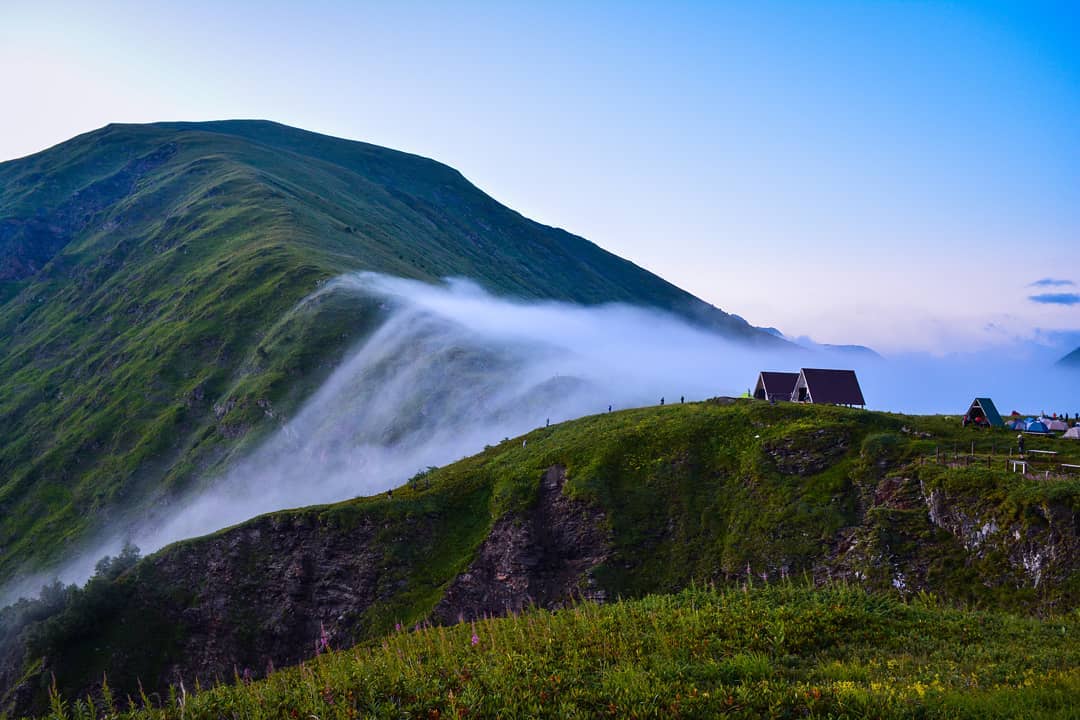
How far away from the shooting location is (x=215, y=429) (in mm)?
142375

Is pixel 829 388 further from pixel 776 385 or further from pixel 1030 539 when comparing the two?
pixel 1030 539

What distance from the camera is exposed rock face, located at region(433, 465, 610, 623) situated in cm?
5466

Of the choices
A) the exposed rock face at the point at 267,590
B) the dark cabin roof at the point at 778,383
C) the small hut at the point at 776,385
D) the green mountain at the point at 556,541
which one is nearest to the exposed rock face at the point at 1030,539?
the green mountain at the point at 556,541

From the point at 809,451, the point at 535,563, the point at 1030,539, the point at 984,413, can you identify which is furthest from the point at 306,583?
the point at 984,413

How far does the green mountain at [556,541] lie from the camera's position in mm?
47406

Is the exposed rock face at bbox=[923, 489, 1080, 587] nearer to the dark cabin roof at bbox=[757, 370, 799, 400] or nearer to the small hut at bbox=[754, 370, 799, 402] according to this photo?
the small hut at bbox=[754, 370, 799, 402]

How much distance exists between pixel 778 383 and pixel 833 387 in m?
9.97

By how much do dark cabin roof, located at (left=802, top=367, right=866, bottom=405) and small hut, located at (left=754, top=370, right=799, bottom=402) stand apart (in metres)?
6.73

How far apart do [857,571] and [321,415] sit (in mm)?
115665

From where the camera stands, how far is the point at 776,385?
9312 cm

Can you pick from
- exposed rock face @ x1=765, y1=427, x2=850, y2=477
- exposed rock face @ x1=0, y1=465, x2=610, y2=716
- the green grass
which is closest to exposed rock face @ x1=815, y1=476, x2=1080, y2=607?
exposed rock face @ x1=765, y1=427, x2=850, y2=477

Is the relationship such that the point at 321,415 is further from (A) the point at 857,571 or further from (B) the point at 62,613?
(A) the point at 857,571

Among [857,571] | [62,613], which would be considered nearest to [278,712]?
[857,571]

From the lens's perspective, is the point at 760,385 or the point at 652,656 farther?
the point at 760,385
